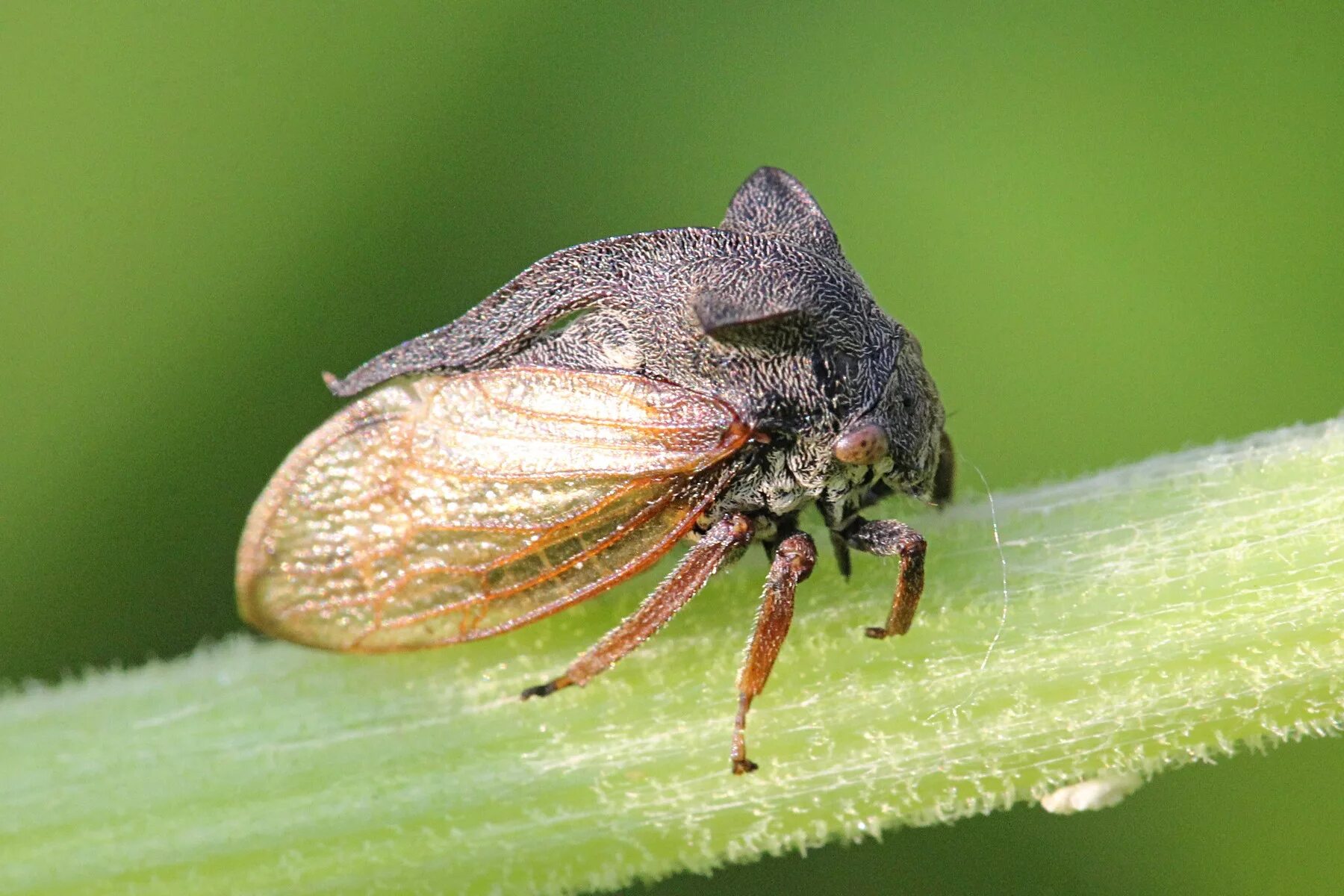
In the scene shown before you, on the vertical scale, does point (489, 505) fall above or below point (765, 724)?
above

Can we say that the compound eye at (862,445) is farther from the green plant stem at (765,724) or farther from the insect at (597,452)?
the green plant stem at (765,724)

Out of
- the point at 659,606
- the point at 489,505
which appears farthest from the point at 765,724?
the point at 489,505

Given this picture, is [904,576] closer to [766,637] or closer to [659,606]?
[766,637]

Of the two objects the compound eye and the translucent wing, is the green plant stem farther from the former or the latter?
the compound eye

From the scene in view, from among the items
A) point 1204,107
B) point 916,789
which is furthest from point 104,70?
point 1204,107

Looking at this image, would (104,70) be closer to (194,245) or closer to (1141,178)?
(194,245)

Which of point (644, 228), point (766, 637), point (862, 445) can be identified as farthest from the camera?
point (644, 228)
